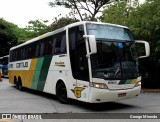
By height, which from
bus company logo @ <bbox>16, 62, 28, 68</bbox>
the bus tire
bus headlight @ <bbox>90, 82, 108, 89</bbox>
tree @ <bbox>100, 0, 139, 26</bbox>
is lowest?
the bus tire

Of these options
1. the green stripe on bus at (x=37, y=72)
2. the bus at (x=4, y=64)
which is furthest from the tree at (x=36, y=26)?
the green stripe on bus at (x=37, y=72)

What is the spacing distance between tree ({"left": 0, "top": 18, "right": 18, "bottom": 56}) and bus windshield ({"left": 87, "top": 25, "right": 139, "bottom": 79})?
44.1 m

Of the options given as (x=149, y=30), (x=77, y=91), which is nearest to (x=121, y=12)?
(x=149, y=30)

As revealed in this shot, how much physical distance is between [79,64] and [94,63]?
847 millimetres

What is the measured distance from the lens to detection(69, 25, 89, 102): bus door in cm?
1096

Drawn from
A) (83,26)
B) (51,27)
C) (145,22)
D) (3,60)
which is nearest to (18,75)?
(145,22)

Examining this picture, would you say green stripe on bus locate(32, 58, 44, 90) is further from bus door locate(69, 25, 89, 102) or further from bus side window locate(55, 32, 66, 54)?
bus door locate(69, 25, 89, 102)

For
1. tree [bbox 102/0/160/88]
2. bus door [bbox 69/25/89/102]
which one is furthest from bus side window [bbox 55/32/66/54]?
tree [bbox 102/0/160/88]

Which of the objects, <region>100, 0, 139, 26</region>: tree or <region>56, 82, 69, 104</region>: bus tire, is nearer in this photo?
<region>56, 82, 69, 104</region>: bus tire

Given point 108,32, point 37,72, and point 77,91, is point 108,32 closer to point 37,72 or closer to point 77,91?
point 77,91

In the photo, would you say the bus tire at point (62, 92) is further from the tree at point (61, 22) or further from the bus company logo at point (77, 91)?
the tree at point (61, 22)

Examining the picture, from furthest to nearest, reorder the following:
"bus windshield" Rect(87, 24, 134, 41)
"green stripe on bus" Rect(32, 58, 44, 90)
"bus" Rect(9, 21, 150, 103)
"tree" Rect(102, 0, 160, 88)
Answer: "tree" Rect(102, 0, 160, 88) → "green stripe on bus" Rect(32, 58, 44, 90) → "bus windshield" Rect(87, 24, 134, 41) → "bus" Rect(9, 21, 150, 103)

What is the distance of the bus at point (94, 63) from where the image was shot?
1066cm

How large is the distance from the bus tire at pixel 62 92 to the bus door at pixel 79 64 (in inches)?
39.9
